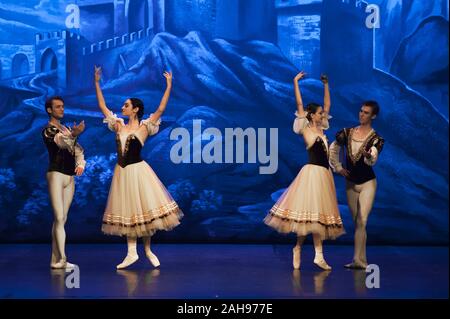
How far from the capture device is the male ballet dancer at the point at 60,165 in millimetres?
8828

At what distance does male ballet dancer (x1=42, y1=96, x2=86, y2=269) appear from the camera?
883cm

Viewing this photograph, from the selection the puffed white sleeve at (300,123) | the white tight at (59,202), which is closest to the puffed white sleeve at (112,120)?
the white tight at (59,202)

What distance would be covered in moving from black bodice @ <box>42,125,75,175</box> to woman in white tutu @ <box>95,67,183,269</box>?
0.46 metres

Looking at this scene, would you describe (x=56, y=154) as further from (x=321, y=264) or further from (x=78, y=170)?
(x=321, y=264)

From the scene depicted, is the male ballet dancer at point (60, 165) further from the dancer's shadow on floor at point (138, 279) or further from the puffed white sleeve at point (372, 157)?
the puffed white sleeve at point (372, 157)

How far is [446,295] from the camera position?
7.51 meters

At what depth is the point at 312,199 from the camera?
884cm

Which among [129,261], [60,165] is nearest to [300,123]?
[129,261]

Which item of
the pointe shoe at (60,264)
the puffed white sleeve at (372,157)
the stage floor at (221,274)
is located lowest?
the stage floor at (221,274)

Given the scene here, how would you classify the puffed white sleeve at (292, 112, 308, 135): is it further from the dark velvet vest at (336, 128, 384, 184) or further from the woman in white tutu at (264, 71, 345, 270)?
the dark velvet vest at (336, 128, 384, 184)

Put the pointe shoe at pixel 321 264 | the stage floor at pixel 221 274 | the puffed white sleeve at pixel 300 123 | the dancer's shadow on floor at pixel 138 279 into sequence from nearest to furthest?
the stage floor at pixel 221 274
the dancer's shadow on floor at pixel 138 279
the pointe shoe at pixel 321 264
the puffed white sleeve at pixel 300 123

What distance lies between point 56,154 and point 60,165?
11cm

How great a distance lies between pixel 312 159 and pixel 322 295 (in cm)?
188

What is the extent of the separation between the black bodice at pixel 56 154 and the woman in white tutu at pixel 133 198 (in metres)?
0.46
